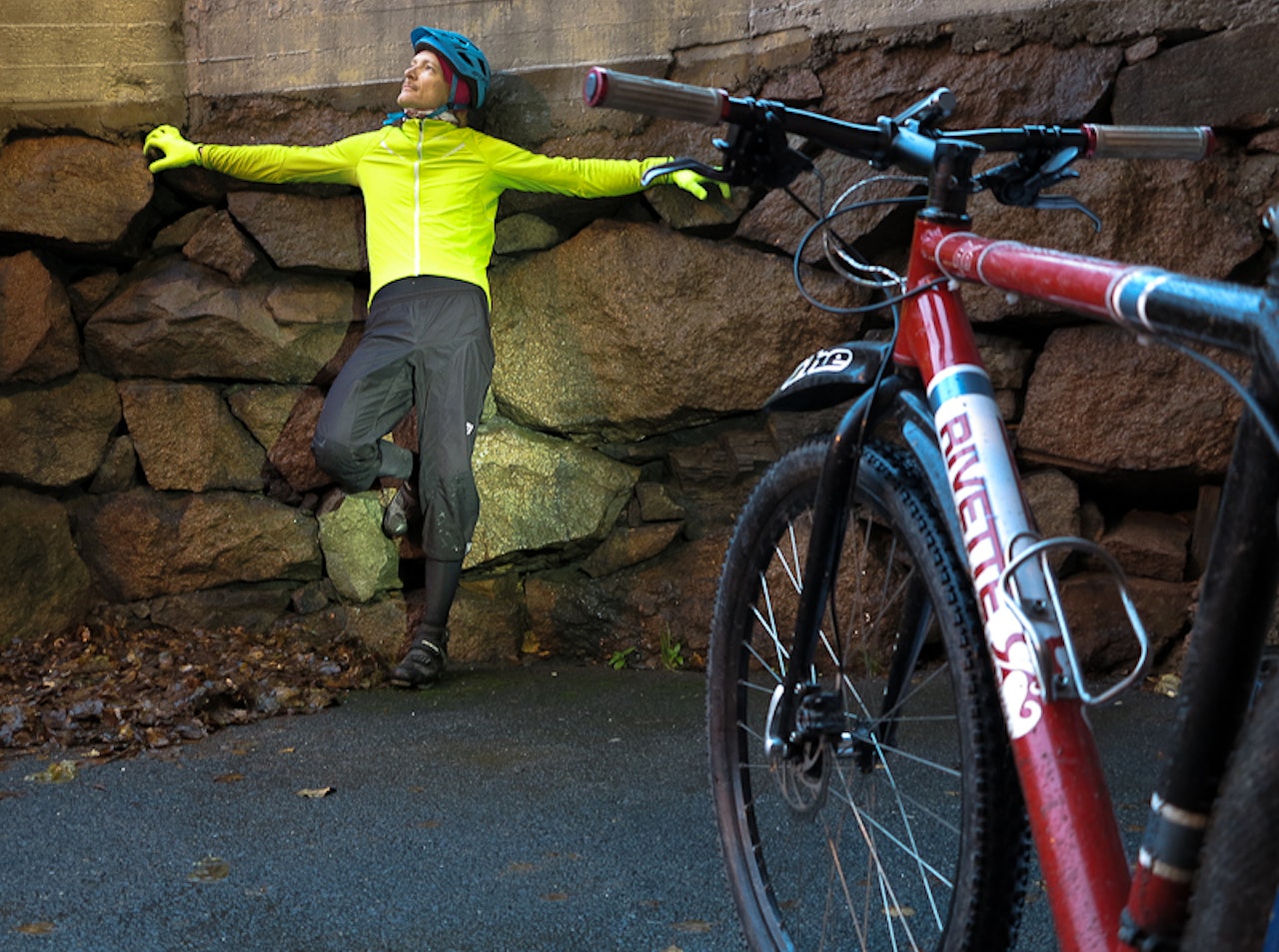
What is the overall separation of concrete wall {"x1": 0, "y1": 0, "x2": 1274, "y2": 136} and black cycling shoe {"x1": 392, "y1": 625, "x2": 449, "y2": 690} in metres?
2.02

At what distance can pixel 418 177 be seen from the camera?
4418 millimetres

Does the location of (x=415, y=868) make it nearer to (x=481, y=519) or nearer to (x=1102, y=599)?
(x=481, y=519)

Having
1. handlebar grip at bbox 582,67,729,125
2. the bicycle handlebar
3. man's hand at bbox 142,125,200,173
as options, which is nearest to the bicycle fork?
the bicycle handlebar

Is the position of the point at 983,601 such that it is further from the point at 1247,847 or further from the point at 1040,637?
the point at 1247,847

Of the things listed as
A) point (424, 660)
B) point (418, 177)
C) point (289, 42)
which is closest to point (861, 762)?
point (424, 660)

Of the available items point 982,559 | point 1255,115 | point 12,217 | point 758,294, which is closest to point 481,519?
point 758,294

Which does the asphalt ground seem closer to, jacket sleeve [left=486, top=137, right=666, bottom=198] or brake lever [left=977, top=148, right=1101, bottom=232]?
brake lever [left=977, top=148, right=1101, bottom=232]

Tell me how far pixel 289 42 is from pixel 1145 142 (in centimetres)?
375

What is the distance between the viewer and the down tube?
3.74ft

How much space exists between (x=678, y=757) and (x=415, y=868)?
970 millimetres

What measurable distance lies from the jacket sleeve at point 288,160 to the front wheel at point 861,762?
2.55 m

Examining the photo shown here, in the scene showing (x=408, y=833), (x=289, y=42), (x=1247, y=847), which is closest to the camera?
(x=1247, y=847)

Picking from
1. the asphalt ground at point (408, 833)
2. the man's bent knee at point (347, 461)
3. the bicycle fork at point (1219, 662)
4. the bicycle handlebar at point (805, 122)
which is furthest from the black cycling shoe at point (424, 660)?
the bicycle fork at point (1219, 662)

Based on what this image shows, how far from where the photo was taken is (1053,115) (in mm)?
4020
